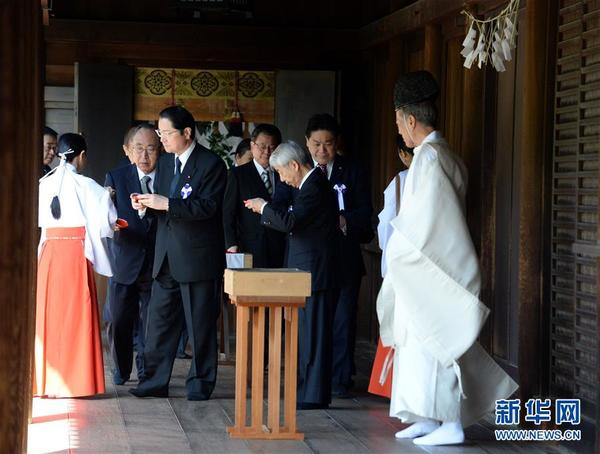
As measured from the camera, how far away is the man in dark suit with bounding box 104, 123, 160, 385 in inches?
293

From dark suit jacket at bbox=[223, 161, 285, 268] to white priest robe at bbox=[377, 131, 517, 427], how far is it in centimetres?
256

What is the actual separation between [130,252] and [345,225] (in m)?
1.43

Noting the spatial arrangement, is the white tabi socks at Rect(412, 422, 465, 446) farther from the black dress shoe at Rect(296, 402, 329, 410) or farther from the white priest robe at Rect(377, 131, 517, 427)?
the black dress shoe at Rect(296, 402, 329, 410)

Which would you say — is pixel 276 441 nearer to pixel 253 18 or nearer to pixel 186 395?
pixel 186 395

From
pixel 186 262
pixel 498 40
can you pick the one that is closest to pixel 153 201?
pixel 186 262

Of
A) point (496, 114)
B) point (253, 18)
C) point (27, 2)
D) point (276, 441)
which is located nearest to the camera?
point (27, 2)

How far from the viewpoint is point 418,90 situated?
582cm

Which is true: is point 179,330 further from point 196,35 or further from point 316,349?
point 196,35

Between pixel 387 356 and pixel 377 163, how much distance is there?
11.3ft

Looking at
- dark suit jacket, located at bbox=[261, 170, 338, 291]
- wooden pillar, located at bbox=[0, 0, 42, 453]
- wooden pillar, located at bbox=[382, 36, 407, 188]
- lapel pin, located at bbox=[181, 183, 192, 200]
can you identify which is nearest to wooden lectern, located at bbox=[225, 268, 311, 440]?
dark suit jacket, located at bbox=[261, 170, 338, 291]

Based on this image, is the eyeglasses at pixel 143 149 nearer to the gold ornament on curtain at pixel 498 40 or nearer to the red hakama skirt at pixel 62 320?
the red hakama skirt at pixel 62 320

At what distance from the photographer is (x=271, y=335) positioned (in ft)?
19.4

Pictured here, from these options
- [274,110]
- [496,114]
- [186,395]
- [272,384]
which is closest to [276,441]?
[272,384]

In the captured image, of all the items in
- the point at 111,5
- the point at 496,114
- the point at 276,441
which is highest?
the point at 111,5
